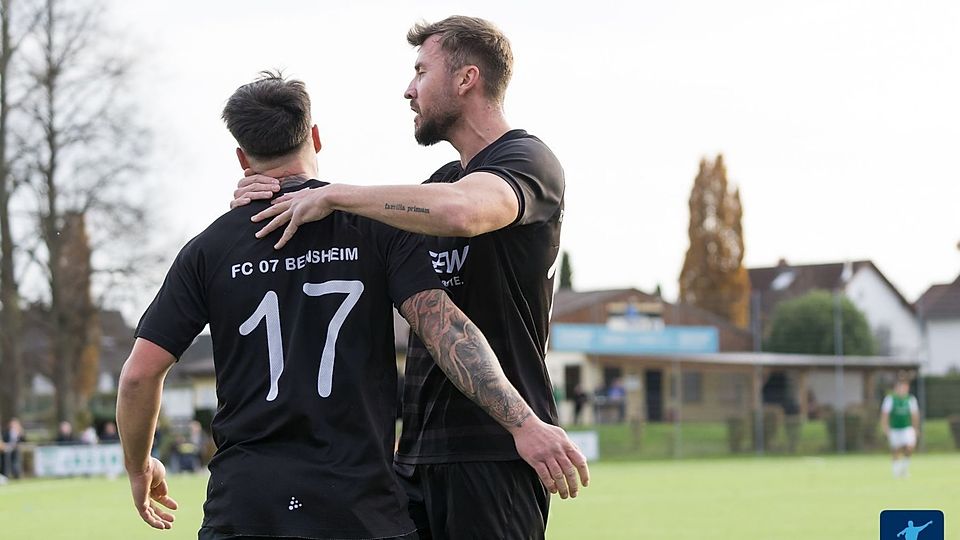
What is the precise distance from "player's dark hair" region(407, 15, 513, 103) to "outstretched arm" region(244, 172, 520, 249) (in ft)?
2.11

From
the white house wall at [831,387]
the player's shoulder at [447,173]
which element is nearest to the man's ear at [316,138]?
the player's shoulder at [447,173]

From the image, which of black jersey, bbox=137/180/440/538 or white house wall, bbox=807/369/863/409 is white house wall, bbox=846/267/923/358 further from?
black jersey, bbox=137/180/440/538

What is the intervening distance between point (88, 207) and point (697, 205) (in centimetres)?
3612

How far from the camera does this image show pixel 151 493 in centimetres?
456

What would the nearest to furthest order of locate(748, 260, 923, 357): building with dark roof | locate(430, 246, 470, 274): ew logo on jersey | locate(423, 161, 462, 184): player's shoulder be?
locate(430, 246, 470, 274): ew logo on jersey, locate(423, 161, 462, 184): player's shoulder, locate(748, 260, 923, 357): building with dark roof

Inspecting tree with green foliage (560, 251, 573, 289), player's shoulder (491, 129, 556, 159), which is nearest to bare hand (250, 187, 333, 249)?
player's shoulder (491, 129, 556, 159)

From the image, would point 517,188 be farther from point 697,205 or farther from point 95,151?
point 697,205

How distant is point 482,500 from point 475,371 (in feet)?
1.93

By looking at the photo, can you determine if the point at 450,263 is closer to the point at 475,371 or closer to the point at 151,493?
the point at 475,371

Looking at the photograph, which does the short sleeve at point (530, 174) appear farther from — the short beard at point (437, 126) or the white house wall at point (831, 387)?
the white house wall at point (831, 387)

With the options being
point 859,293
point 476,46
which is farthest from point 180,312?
point 859,293

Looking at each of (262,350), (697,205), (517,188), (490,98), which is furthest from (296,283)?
(697,205)

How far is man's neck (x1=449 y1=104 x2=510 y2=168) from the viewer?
15.3 feet

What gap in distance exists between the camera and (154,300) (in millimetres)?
4188
